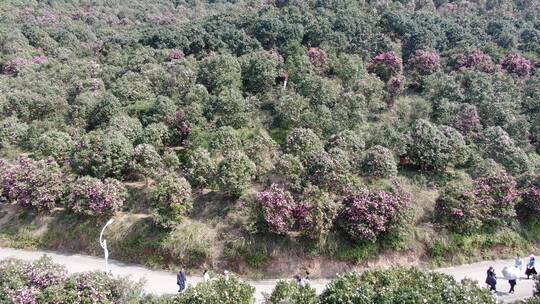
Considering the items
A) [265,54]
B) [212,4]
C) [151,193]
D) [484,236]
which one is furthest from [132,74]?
[212,4]

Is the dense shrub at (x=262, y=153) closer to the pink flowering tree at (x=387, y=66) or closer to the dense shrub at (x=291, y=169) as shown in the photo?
the dense shrub at (x=291, y=169)

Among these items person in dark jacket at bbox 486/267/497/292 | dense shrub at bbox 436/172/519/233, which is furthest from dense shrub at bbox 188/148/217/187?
person in dark jacket at bbox 486/267/497/292

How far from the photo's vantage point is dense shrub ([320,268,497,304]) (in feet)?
46.9

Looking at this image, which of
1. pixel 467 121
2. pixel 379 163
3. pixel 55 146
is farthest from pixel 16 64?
pixel 467 121

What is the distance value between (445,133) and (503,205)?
552 cm

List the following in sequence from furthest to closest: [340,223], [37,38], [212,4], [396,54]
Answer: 1. [212,4]
2. [37,38]
3. [396,54]
4. [340,223]

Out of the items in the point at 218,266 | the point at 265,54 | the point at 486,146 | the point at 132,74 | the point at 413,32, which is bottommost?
the point at 218,266

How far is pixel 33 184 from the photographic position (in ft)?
75.4

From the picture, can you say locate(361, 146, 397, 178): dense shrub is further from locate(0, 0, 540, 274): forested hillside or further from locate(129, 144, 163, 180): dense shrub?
locate(129, 144, 163, 180): dense shrub

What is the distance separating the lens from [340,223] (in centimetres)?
2070

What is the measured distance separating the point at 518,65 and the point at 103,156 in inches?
1267

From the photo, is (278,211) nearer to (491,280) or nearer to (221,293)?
(221,293)

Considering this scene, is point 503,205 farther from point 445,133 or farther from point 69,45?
point 69,45

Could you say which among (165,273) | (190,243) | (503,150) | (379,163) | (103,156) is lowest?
(165,273)
